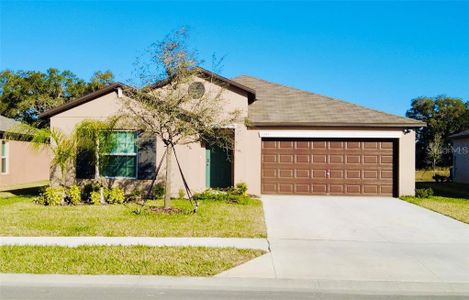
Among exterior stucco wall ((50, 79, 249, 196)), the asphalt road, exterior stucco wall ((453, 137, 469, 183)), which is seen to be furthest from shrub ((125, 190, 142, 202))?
exterior stucco wall ((453, 137, 469, 183))

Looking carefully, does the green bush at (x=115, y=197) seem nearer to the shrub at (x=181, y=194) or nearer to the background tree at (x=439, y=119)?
the shrub at (x=181, y=194)

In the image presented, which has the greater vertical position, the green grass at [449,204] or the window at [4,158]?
the window at [4,158]

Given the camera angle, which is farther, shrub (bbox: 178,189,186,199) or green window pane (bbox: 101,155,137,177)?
green window pane (bbox: 101,155,137,177)

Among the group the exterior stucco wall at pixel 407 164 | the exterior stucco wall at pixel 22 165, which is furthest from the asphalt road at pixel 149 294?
the exterior stucco wall at pixel 22 165

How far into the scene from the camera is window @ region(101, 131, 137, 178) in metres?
15.2

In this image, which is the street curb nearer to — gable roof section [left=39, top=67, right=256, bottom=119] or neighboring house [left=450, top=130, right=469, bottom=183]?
gable roof section [left=39, top=67, right=256, bottom=119]

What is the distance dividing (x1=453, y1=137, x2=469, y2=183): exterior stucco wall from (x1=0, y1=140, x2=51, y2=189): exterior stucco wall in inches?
951

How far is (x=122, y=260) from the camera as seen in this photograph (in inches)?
272

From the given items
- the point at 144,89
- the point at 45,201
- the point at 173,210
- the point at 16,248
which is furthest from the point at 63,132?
the point at 16,248

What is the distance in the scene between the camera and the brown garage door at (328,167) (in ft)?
54.6

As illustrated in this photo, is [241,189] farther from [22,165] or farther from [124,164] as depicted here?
[22,165]

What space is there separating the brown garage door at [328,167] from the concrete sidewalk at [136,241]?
27.3ft

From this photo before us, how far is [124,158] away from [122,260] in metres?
8.81

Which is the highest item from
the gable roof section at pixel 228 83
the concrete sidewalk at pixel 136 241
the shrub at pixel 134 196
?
the gable roof section at pixel 228 83
